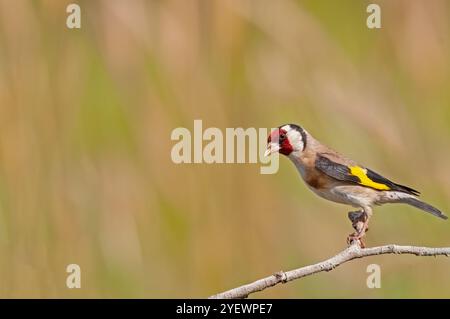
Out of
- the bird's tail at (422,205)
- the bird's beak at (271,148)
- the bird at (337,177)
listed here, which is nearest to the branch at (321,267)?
the bird's tail at (422,205)

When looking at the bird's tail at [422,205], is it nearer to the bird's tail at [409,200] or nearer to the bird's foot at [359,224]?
the bird's tail at [409,200]

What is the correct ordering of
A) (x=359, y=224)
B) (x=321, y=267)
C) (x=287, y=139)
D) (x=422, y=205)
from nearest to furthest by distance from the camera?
(x=321, y=267) → (x=422, y=205) → (x=359, y=224) → (x=287, y=139)

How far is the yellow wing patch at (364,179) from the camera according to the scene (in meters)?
3.43

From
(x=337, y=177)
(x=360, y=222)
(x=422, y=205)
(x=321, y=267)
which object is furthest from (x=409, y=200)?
(x=321, y=267)

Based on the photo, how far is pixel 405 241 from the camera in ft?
12.5

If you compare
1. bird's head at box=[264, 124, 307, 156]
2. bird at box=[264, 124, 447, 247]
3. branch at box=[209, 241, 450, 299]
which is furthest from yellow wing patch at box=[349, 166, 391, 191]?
branch at box=[209, 241, 450, 299]

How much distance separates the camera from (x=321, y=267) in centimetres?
239

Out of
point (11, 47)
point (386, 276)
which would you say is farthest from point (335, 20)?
point (11, 47)

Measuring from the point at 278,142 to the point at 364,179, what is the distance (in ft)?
1.23

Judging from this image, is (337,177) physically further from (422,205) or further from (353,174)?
(422,205)

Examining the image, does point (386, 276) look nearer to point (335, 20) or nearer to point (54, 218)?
point (335, 20)

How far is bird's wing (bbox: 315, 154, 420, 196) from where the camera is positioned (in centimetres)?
344

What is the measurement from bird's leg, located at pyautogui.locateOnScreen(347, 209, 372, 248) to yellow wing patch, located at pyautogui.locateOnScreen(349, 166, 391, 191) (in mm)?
103

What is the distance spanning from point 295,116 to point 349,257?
1463 millimetres
